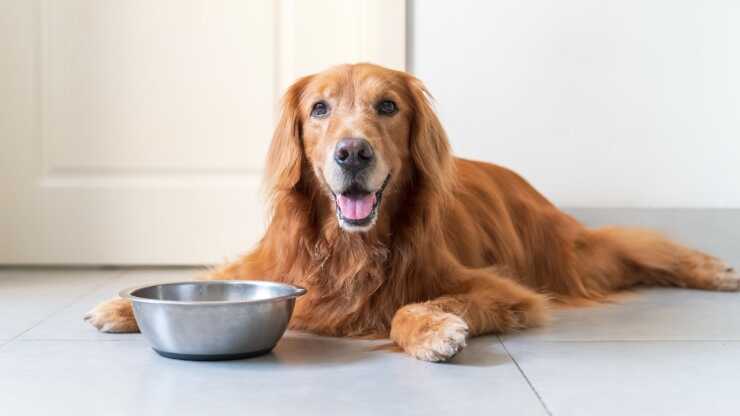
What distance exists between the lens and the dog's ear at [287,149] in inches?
91.5

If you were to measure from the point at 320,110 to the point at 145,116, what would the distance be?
58.1 inches

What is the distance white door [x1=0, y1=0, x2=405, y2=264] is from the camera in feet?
11.6

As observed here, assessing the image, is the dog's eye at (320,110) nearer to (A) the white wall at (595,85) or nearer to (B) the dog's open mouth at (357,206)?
(B) the dog's open mouth at (357,206)

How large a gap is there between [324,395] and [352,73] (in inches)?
38.5

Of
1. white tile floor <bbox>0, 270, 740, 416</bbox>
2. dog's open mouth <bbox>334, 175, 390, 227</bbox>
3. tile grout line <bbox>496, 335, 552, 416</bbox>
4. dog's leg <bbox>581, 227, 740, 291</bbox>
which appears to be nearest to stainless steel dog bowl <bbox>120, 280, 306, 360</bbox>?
white tile floor <bbox>0, 270, 740, 416</bbox>

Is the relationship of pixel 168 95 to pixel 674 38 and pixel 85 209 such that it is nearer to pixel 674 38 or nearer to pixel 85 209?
→ pixel 85 209

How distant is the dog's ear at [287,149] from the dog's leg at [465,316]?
1.57 feet

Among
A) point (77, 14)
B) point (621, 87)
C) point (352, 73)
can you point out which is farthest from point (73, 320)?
point (621, 87)

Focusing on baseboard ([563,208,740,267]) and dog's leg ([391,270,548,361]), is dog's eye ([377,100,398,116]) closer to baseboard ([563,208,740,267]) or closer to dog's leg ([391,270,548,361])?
dog's leg ([391,270,548,361])

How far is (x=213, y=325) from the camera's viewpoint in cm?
188

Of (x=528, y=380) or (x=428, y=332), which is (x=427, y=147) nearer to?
(x=428, y=332)

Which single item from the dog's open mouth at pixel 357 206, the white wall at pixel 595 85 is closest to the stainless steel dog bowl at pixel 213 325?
the dog's open mouth at pixel 357 206

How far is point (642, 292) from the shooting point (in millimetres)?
3113

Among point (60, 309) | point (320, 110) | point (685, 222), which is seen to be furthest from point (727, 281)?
point (60, 309)
